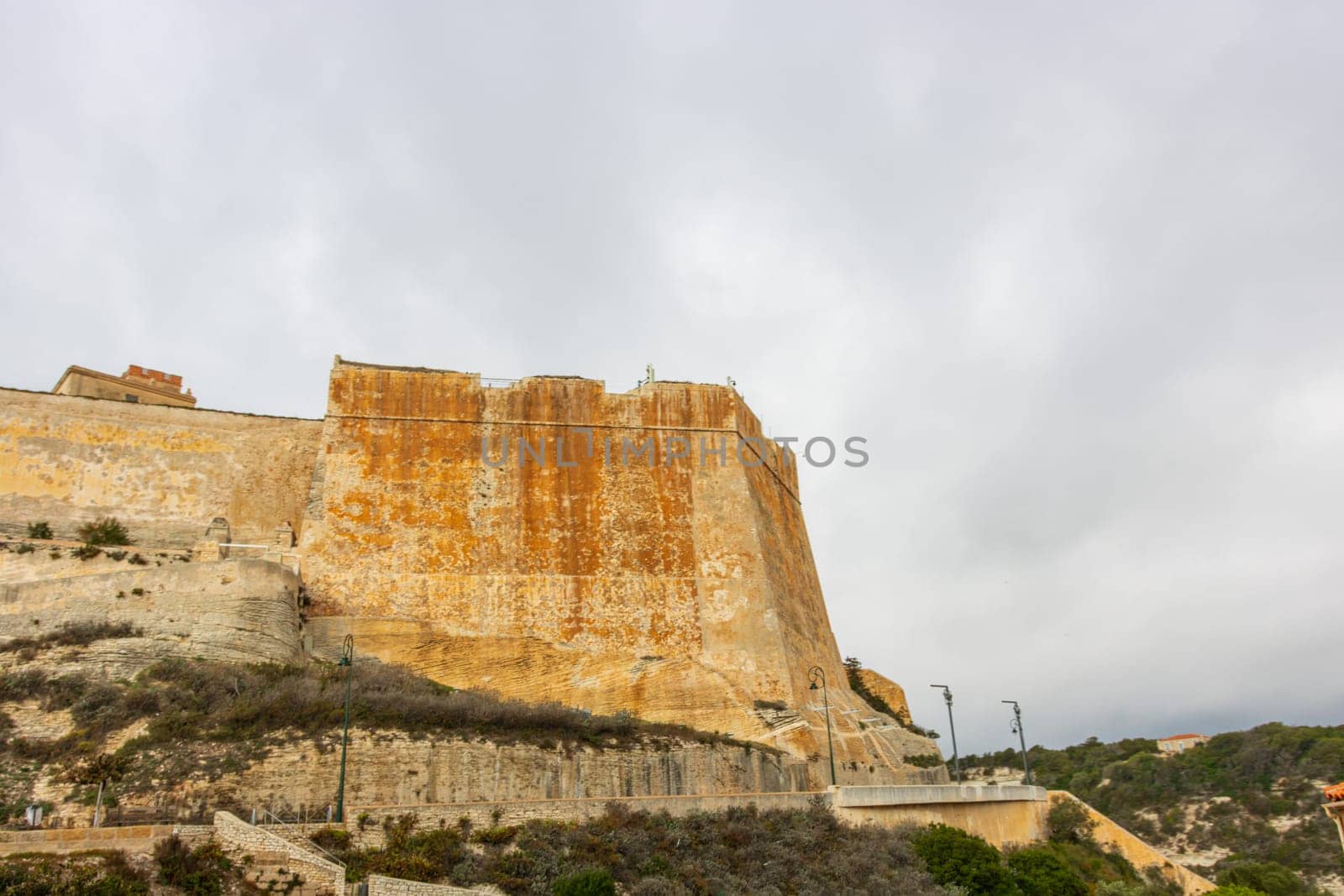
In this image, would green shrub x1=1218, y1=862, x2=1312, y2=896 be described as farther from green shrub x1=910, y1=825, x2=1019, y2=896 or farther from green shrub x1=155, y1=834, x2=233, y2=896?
green shrub x1=155, y1=834, x2=233, y2=896

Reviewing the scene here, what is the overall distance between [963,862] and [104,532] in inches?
845

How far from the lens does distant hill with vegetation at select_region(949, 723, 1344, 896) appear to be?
3809cm

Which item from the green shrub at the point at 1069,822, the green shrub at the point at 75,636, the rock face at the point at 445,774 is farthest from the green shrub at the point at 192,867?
the green shrub at the point at 1069,822

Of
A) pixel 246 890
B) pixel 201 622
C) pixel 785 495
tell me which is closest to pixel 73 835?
pixel 246 890

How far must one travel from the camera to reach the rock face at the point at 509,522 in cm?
2773

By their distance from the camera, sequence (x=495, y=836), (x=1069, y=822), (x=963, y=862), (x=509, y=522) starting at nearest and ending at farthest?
(x=495, y=836) < (x=963, y=862) < (x=1069, y=822) < (x=509, y=522)

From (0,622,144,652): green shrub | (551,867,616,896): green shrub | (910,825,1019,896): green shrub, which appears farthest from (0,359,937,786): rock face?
(551,867,616,896): green shrub

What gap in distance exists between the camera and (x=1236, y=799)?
146 feet

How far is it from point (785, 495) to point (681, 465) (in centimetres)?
607

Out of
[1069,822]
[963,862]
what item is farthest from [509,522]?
[1069,822]

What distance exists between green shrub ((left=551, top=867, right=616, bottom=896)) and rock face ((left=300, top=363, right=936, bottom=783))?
9.88 m

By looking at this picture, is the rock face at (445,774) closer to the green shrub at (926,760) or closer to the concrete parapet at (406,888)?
the concrete parapet at (406,888)

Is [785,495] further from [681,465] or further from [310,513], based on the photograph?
[310,513]

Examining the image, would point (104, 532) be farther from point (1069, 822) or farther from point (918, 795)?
point (1069, 822)
